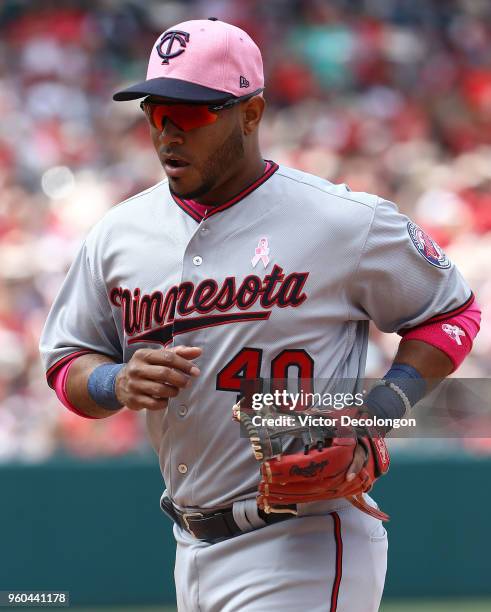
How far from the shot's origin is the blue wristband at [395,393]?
2.88m

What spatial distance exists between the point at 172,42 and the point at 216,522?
47.0 inches

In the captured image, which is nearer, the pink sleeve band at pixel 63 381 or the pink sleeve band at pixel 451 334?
the pink sleeve band at pixel 451 334

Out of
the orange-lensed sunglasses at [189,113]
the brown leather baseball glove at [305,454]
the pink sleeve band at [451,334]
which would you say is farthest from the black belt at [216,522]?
the orange-lensed sunglasses at [189,113]

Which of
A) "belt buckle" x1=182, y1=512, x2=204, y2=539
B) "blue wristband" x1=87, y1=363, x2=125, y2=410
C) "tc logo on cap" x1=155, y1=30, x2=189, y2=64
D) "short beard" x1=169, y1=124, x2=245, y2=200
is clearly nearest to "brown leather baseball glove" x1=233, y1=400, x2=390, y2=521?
"belt buckle" x1=182, y1=512, x2=204, y2=539

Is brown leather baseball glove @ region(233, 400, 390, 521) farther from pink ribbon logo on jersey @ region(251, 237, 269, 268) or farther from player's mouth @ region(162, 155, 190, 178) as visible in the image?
player's mouth @ region(162, 155, 190, 178)

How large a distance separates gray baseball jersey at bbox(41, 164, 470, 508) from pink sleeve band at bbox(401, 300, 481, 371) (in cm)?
3

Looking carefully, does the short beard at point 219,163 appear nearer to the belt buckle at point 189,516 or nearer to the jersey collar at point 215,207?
the jersey collar at point 215,207

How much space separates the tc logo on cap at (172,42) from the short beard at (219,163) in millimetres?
232

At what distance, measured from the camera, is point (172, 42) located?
2.96m

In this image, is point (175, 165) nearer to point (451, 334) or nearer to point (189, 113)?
point (189, 113)

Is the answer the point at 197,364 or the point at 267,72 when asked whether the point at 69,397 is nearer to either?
the point at 197,364

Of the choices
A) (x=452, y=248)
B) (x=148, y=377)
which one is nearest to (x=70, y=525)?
(x=452, y=248)

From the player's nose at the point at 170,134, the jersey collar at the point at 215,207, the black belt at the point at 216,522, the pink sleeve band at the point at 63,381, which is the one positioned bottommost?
the black belt at the point at 216,522

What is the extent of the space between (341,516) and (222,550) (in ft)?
1.01
